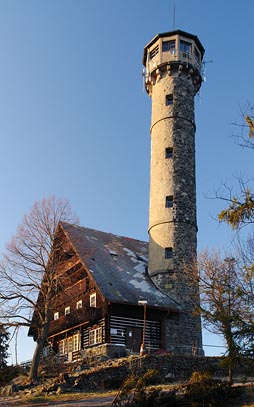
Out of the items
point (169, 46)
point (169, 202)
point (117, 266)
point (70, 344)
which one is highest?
point (169, 46)

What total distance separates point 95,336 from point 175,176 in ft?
36.3

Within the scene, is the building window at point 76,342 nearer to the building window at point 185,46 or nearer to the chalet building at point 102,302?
the chalet building at point 102,302

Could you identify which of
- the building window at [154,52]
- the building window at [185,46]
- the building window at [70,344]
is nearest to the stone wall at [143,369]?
the building window at [70,344]

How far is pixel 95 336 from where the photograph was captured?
30125 millimetres

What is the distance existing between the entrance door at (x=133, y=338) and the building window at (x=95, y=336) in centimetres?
154

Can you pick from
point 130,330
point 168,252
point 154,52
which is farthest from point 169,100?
point 130,330

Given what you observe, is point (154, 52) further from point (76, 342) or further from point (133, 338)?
point (76, 342)

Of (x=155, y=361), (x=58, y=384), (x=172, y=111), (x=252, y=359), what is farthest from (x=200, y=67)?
(x=252, y=359)

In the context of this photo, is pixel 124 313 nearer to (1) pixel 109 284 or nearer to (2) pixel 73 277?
(1) pixel 109 284

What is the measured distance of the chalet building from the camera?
95.1 feet

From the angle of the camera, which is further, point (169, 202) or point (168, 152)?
point (168, 152)

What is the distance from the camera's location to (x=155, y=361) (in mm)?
24641

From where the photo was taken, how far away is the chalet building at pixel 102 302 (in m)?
29.0

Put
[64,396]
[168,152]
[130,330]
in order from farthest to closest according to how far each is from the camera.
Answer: [168,152]
[130,330]
[64,396]
